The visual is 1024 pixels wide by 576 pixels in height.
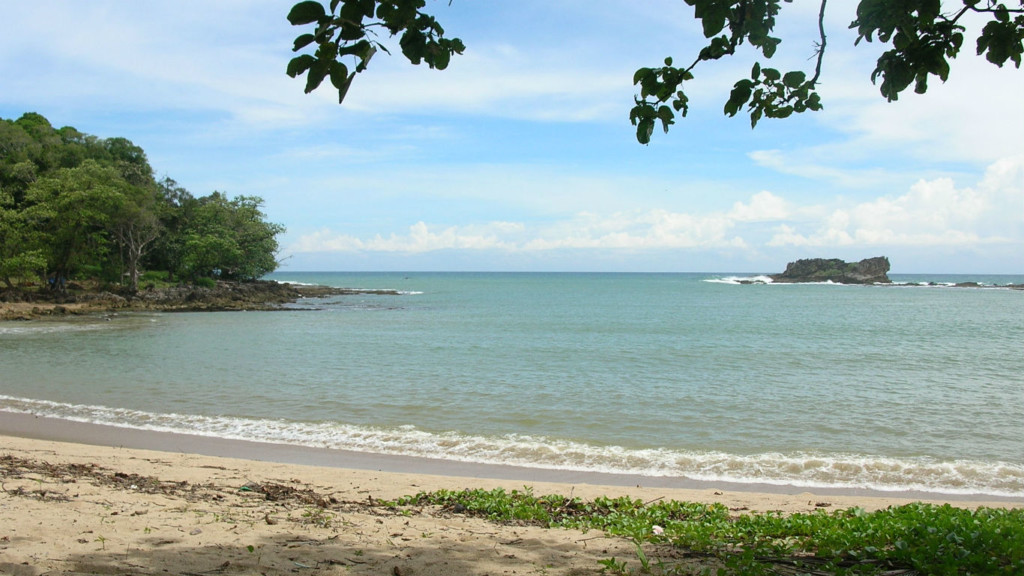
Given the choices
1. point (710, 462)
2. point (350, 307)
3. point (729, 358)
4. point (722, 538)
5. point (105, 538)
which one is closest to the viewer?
point (105, 538)

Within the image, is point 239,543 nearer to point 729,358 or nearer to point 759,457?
point 759,457

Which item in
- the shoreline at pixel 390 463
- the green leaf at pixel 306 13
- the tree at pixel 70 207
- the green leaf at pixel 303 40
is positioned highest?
the tree at pixel 70 207

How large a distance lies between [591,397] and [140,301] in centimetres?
3988

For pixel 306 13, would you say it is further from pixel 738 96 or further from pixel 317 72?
pixel 738 96

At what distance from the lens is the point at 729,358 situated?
20078 mm

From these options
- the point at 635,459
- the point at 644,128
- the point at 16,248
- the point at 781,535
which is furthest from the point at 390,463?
the point at 16,248

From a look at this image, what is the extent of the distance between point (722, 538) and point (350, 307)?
47.3 meters

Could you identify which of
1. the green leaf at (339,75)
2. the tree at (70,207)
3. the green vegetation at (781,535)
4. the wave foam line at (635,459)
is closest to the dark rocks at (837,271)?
the tree at (70,207)

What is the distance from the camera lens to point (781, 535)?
474 cm

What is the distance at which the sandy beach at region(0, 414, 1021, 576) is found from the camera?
155 inches

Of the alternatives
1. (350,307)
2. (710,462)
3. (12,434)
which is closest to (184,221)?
(350,307)

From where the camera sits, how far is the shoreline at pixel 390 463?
7816 millimetres

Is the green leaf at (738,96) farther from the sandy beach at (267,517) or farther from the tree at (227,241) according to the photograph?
the tree at (227,241)

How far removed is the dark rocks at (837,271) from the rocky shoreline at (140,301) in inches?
3703
